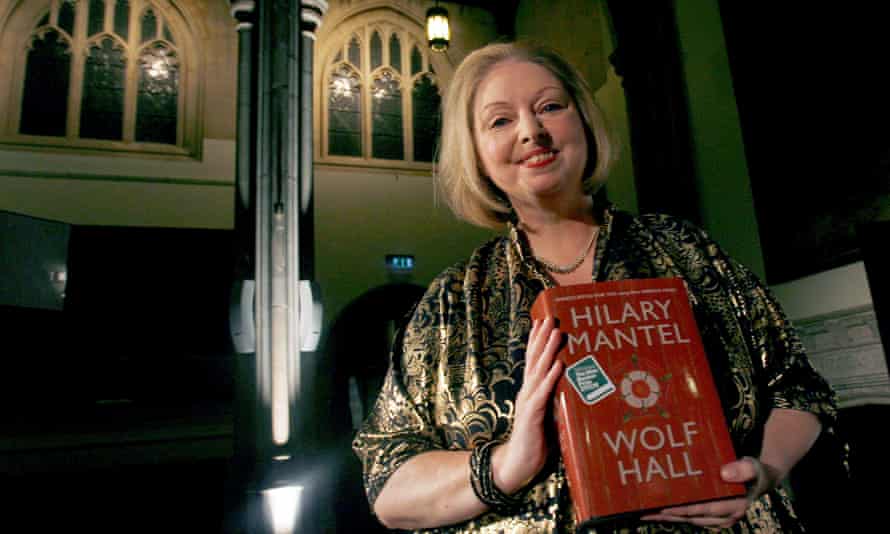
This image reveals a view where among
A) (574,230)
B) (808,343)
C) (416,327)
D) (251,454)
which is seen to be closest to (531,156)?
(574,230)

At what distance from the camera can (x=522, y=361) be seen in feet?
2.32

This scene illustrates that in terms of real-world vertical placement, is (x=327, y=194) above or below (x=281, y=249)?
above

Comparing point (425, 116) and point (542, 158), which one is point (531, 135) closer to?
point (542, 158)

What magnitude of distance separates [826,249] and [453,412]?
7.53ft

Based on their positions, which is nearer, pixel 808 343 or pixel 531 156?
pixel 531 156

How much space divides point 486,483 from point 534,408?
12cm

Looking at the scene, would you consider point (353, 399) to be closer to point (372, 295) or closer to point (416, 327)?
point (372, 295)

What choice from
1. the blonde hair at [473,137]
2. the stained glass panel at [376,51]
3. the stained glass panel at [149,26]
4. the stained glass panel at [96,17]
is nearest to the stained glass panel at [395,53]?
the stained glass panel at [376,51]

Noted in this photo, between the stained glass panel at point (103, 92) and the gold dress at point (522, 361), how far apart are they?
6.81 meters

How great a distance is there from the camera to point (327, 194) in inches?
261

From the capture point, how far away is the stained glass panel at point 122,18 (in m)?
6.50

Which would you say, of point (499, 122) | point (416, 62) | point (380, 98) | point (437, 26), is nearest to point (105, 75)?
point (380, 98)

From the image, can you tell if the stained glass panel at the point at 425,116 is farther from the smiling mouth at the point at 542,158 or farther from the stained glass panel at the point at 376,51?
the smiling mouth at the point at 542,158

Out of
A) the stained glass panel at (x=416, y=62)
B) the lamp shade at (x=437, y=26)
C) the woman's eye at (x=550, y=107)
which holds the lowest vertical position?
the woman's eye at (x=550, y=107)
